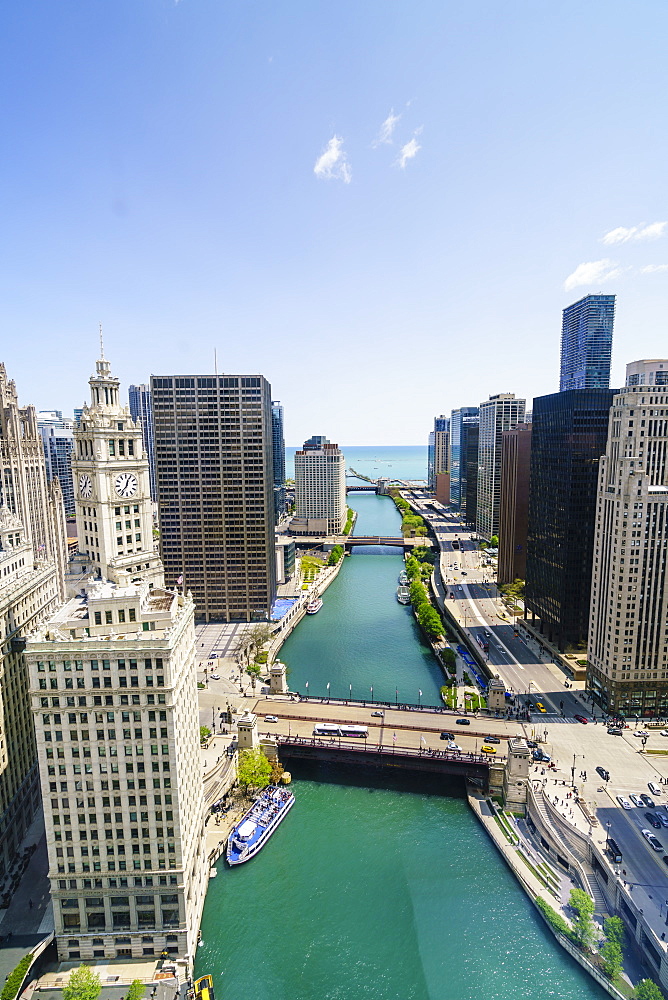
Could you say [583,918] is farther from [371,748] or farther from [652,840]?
[371,748]

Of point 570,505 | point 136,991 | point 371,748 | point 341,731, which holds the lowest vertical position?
point 136,991

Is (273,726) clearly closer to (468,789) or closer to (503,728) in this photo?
(468,789)

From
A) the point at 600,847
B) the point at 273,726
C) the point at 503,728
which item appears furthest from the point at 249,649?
the point at 600,847

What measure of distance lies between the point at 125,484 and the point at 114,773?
29.8 meters

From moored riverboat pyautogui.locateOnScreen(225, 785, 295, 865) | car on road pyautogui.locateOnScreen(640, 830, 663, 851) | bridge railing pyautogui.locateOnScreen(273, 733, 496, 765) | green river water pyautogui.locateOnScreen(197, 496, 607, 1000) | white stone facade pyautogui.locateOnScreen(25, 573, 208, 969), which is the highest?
white stone facade pyautogui.locateOnScreen(25, 573, 208, 969)

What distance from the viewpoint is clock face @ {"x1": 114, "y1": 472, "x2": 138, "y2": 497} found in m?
59.3

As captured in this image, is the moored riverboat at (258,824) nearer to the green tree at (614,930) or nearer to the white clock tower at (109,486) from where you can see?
the white clock tower at (109,486)

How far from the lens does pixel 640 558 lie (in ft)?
306

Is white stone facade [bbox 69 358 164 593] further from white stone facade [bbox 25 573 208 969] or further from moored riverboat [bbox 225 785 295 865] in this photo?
moored riverboat [bbox 225 785 295 865]

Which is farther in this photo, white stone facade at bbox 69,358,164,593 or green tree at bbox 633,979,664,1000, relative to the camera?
white stone facade at bbox 69,358,164,593

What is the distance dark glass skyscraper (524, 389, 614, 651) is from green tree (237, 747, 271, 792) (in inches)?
2890

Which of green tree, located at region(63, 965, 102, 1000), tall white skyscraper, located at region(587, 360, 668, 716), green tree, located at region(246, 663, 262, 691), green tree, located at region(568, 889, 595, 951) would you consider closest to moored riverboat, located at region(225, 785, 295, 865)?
green tree, located at region(63, 965, 102, 1000)

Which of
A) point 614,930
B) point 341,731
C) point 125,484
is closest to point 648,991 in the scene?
point 614,930

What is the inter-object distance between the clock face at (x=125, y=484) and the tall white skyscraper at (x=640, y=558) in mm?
81867
